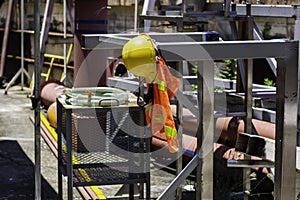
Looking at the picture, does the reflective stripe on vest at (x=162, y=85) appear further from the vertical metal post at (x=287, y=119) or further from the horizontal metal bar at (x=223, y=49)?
the vertical metal post at (x=287, y=119)

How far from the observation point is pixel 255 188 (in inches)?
216

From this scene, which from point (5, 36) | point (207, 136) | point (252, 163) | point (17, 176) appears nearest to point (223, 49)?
point (207, 136)

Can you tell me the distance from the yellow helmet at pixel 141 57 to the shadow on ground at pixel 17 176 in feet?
10.9

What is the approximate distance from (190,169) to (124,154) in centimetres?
171

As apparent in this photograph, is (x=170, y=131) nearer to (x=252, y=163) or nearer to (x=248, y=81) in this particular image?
(x=252, y=163)

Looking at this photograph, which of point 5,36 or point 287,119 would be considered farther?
point 5,36

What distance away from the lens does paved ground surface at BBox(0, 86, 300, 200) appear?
241 inches

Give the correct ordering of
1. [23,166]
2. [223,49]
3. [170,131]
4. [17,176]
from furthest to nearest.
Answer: [23,166] → [17,176] → [170,131] → [223,49]

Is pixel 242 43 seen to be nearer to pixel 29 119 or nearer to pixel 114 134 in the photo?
pixel 114 134

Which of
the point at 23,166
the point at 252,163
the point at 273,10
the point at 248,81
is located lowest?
the point at 23,166

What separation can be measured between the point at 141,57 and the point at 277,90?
0.68m

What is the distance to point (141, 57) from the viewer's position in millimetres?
2818

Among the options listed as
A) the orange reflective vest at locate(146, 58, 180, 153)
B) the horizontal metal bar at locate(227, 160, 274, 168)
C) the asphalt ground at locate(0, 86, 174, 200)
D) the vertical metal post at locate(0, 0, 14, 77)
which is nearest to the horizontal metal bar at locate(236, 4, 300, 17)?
the horizontal metal bar at locate(227, 160, 274, 168)

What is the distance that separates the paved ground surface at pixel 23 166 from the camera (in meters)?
6.11
